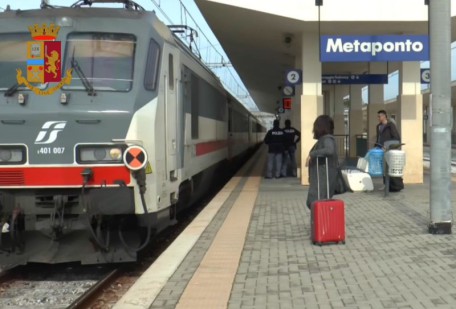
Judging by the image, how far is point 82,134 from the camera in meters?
6.32

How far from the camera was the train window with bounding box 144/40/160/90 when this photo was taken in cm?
683

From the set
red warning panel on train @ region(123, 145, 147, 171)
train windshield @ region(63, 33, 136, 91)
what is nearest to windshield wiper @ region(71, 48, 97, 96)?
train windshield @ region(63, 33, 136, 91)

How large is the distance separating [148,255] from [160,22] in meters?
3.26

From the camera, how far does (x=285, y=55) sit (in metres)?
18.6

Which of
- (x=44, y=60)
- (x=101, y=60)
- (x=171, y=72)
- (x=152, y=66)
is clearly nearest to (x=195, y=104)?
(x=171, y=72)

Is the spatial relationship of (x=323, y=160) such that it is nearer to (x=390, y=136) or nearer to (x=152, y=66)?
(x=152, y=66)

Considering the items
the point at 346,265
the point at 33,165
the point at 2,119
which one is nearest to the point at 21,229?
the point at 33,165

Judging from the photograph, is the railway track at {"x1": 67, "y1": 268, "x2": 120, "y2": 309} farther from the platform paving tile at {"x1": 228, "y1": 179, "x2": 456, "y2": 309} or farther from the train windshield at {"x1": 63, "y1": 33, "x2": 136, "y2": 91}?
the train windshield at {"x1": 63, "y1": 33, "x2": 136, "y2": 91}

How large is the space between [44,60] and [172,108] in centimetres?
178

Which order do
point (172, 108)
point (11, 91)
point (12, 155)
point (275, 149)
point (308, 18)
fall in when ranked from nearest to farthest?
1. point (12, 155)
2. point (11, 91)
3. point (172, 108)
4. point (308, 18)
5. point (275, 149)

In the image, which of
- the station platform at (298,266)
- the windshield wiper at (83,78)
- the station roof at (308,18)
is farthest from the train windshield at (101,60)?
the station roof at (308,18)

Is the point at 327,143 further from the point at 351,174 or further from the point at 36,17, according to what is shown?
the point at 36,17

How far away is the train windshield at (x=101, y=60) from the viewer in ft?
21.8

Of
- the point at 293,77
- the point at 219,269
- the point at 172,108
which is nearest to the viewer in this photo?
the point at 219,269
